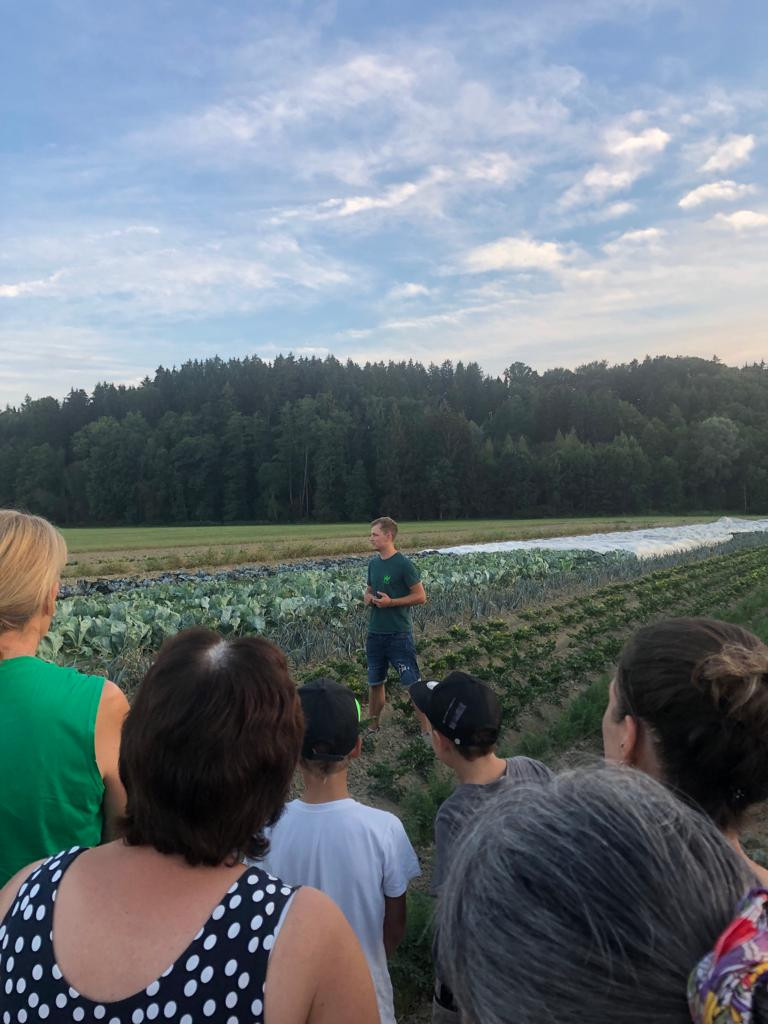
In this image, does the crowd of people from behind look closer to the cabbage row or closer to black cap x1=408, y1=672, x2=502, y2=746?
black cap x1=408, y1=672, x2=502, y2=746

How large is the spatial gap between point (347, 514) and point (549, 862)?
80.6 m

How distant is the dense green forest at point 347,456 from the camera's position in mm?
80062

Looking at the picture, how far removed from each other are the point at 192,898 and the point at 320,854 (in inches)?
39.4

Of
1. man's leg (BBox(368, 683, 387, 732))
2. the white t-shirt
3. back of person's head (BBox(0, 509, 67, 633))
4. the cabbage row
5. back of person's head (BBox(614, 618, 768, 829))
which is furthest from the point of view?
the cabbage row

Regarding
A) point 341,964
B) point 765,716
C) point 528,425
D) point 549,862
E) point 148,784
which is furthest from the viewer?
point 528,425

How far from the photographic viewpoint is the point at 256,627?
9.18 meters

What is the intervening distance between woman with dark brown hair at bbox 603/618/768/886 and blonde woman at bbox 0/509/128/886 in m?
1.34

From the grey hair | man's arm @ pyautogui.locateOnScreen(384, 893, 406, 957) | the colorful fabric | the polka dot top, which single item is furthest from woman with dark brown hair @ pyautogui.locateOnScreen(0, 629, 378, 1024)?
man's arm @ pyautogui.locateOnScreen(384, 893, 406, 957)

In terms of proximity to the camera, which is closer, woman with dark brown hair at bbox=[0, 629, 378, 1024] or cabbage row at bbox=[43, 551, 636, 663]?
woman with dark brown hair at bbox=[0, 629, 378, 1024]

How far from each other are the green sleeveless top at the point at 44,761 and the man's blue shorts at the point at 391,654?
454 cm

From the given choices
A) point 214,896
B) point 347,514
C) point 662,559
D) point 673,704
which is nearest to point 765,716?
point 673,704

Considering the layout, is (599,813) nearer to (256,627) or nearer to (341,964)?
(341,964)

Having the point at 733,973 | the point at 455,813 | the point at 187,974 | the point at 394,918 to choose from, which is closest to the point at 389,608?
the point at 455,813

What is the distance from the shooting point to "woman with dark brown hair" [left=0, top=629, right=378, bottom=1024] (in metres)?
1.16
